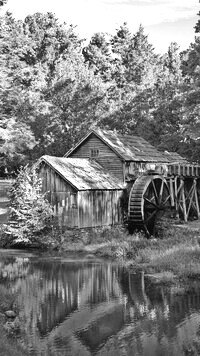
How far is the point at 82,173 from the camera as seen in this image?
94.3 ft

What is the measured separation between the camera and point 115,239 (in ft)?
84.6

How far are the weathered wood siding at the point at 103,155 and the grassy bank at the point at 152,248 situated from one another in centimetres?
462

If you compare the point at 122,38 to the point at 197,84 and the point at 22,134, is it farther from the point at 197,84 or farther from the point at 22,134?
the point at 197,84

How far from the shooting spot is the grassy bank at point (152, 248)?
18.9 m

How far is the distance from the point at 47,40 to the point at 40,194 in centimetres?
3063

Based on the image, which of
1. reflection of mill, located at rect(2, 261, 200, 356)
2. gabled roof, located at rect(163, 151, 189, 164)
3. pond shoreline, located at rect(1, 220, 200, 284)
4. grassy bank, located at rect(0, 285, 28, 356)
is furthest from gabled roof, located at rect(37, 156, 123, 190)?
grassy bank, located at rect(0, 285, 28, 356)

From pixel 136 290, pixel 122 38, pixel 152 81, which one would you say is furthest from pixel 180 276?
pixel 122 38

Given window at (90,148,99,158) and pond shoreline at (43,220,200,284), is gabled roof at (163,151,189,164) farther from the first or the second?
pond shoreline at (43,220,200,284)

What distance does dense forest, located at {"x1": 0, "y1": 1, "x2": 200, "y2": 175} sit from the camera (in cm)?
3509

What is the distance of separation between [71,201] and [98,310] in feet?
42.4

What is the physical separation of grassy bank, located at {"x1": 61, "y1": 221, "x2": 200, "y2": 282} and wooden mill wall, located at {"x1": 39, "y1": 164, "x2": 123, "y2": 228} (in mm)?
839

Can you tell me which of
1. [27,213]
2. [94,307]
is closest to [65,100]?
[27,213]

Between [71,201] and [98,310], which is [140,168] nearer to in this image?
[71,201]

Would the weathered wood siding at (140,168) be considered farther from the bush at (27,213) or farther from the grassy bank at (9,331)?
Result: the grassy bank at (9,331)
